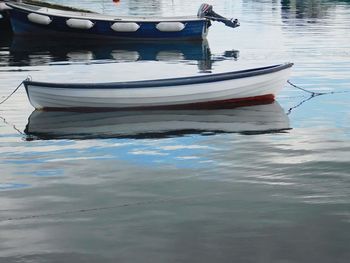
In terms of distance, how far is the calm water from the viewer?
10.6 metres

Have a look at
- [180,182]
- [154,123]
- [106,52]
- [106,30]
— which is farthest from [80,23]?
[180,182]

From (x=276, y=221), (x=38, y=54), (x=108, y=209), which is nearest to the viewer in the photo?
(x=276, y=221)

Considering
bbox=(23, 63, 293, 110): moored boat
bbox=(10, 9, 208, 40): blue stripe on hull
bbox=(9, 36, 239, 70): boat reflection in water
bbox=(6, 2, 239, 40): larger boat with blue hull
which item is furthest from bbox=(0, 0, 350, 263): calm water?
bbox=(10, 9, 208, 40): blue stripe on hull

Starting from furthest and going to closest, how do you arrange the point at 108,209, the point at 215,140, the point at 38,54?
the point at 38,54 < the point at 215,140 < the point at 108,209

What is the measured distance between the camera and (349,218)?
11750 mm

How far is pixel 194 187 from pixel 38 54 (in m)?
31.5

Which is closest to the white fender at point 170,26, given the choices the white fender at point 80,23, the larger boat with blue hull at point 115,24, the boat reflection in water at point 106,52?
the larger boat with blue hull at point 115,24

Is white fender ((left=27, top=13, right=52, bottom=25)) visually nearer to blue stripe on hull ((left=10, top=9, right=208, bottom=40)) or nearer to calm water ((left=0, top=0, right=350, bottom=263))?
blue stripe on hull ((left=10, top=9, right=208, bottom=40))

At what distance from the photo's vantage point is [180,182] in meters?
14.4

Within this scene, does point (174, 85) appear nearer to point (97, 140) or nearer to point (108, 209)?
point (97, 140)

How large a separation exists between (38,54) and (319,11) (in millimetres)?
54186

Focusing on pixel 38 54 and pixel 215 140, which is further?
pixel 38 54

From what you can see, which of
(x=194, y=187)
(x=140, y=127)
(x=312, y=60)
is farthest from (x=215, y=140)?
(x=312, y=60)

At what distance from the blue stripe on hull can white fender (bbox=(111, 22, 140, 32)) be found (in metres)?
0.31
